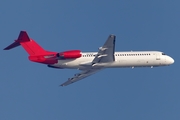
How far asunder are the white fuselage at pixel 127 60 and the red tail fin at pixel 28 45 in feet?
11.2

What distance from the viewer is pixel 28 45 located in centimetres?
7000

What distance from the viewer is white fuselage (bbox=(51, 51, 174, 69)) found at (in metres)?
69.8

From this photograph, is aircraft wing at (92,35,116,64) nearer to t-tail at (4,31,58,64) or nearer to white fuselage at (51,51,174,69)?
white fuselage at (51,51,174,69)

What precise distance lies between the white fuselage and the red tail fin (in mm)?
3405

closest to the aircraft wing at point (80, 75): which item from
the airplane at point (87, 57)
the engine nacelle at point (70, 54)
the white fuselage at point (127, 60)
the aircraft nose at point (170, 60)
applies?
the airplane at point (87, 57)

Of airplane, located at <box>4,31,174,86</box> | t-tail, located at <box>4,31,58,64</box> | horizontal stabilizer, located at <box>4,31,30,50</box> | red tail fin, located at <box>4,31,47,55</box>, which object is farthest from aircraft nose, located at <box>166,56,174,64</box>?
horizontal stabilizer, located at <box>4,31,30,50</box>

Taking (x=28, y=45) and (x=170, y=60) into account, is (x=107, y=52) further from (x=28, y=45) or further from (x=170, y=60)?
(x=170, y=60)

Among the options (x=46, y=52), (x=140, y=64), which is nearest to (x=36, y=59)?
(x=46, y=52)

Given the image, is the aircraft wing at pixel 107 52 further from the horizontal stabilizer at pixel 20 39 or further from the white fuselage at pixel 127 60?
the horizontal stabilizer at pixel 20 39

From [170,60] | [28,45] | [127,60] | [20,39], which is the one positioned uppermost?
[20,39]

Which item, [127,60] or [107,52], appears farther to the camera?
[127,60]

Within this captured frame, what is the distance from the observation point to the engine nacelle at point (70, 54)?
68188mm

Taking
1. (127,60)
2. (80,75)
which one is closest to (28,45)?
(80,75)

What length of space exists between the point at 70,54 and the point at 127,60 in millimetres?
9486
